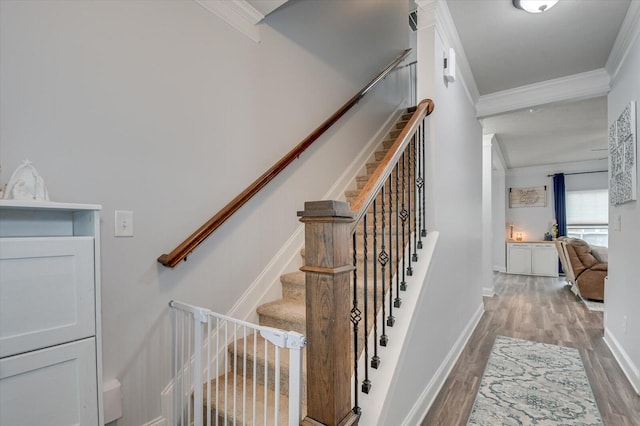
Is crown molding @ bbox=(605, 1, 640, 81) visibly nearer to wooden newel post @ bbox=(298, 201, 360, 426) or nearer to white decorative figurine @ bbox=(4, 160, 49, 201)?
wooden newel post @ bbox=(298, 201, 360, 426)

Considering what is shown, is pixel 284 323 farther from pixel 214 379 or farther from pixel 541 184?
pixel 541 184

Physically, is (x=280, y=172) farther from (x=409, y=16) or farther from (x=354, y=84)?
(x=409, y=16)

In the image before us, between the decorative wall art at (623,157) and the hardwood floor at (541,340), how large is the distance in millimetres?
1405

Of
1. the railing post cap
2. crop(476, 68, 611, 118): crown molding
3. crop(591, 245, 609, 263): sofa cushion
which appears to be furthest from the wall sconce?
crop(591, 245, 609, 263): sofa cushion

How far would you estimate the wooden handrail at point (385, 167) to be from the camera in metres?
1.39

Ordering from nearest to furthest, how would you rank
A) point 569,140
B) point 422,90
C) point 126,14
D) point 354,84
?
point 126,14
point 422,90
point 354,84
point 569,140

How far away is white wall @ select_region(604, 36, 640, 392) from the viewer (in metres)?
2.40

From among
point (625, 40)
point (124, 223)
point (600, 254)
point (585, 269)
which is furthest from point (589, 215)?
point (124, 223)

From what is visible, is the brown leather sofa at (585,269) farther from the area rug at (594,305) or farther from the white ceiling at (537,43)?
the white ceiling at (537,43)

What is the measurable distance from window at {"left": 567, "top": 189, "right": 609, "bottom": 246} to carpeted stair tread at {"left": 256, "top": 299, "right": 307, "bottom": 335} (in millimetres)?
8304

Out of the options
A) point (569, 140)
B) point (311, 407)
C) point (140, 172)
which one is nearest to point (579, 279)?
point (569, 140)

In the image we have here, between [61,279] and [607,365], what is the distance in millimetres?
3863

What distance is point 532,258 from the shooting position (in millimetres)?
7574

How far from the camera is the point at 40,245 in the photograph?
1.12 m
